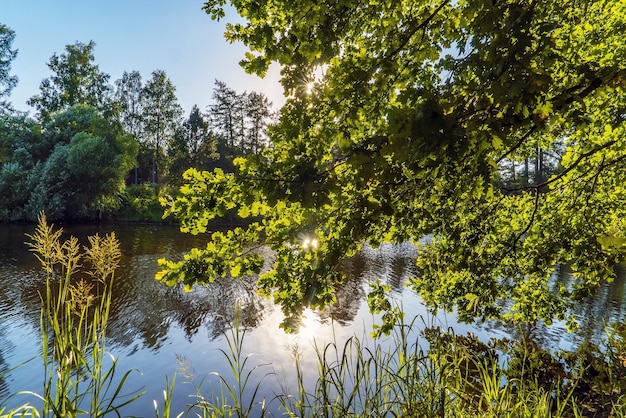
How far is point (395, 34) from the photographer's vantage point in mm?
2697

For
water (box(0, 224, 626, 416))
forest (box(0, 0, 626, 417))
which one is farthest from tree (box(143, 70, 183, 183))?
forest (box(0, 0, 626, 417))

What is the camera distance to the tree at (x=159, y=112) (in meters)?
38.5

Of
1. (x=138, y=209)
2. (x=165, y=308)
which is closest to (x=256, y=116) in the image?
(x=138, y=209)

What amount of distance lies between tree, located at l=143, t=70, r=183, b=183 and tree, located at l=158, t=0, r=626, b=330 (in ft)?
130

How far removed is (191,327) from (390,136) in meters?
8.96

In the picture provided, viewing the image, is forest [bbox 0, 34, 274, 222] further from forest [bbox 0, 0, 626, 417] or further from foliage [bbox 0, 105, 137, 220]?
forest [bbox 0, 0, 626, 417]

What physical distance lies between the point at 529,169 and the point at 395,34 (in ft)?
135

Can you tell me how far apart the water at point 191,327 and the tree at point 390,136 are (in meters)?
1.92

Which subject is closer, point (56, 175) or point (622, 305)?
point (622, 305)

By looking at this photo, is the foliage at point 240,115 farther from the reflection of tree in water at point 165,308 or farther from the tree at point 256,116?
the reflection of tree in water at point 165,308

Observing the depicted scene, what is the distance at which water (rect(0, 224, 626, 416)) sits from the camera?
678 centimetres

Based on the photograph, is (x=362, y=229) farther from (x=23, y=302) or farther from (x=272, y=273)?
(x=23, y=302)

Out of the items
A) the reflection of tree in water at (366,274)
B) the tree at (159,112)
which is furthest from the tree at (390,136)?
the tree at (159,112)

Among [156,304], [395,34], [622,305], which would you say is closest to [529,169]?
[622,305]
